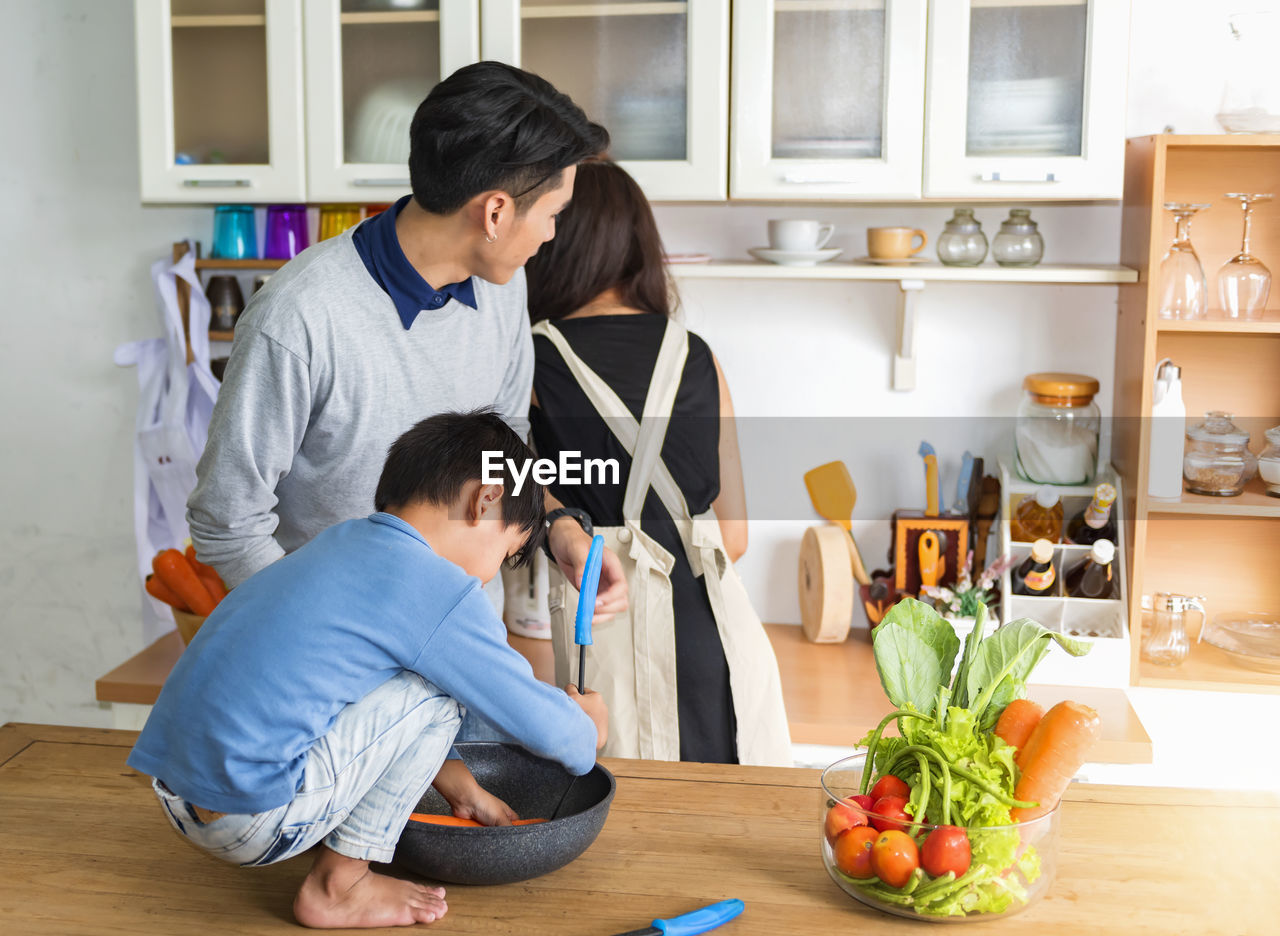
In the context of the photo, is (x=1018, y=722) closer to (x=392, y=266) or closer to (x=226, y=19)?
(x=392, y=266)

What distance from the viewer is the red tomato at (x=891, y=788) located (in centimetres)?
94

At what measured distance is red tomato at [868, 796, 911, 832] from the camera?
0.90 meters

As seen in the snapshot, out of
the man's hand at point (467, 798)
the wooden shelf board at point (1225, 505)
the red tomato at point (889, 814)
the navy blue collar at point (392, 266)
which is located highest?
the navy blue collar at point (392, 266)

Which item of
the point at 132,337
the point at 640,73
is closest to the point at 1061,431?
the point at 640,73

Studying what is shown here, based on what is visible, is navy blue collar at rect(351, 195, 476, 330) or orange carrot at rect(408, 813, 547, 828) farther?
navy blue collar at rect(351, 195, 476, 330)

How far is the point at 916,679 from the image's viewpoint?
3.31ft

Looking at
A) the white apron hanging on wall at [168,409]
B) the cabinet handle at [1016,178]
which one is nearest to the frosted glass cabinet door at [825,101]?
the cabinet handle at [1016,178]

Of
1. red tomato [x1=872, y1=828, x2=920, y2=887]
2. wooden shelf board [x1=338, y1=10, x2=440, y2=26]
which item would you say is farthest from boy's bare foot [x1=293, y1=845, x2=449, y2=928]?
wooden shelf board [x1=338, y1=10, x2=440, y2=26]

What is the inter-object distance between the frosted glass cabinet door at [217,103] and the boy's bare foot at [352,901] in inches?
56.0

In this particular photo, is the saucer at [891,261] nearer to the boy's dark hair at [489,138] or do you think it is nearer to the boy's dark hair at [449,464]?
the boy's dark hair at [489,138]

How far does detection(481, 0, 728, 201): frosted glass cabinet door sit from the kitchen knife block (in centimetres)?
76

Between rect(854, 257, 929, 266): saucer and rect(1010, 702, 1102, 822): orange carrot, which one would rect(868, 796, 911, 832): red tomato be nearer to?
rect(1010, 702, 1102, 822): orange carrot

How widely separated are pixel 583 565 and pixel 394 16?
45.2 inches

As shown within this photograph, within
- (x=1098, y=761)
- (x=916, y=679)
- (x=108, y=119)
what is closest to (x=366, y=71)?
(x=108, y=119)
